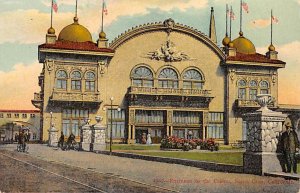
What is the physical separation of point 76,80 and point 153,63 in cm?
832

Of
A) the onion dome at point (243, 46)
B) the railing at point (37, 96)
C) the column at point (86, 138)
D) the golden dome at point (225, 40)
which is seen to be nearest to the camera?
the column at point (86, 138)

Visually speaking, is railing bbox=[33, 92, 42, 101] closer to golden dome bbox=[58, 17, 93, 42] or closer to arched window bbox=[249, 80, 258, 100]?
golden dome bbox=[58, 17, 93, 42]

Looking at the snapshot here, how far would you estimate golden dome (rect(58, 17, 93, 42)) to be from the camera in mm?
49562

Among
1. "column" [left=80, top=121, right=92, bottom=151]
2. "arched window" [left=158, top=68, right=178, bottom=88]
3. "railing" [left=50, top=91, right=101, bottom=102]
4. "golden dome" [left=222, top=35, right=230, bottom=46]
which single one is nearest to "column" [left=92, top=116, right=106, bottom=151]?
"column" [left=80, top=121, right=92, bottom=151]

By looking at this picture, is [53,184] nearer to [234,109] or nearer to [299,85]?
[299,85]

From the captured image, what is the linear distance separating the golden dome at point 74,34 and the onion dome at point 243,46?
17.4 m

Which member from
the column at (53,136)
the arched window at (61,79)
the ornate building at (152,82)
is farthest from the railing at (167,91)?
the column at (53,136)

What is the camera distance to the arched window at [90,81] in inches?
1903

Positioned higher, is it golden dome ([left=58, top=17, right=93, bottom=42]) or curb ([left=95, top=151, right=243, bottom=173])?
golden dome ([left=58, top=17, right=93, bottom=42])

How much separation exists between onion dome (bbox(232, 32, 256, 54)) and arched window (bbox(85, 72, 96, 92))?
17765 millimetres

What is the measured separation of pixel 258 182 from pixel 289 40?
11246 mm

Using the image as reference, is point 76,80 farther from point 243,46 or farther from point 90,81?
point 243,46

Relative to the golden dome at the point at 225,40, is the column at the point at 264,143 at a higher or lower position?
lower

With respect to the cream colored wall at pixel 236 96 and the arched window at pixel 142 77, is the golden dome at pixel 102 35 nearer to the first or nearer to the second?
the arched window at pixel 142 77
